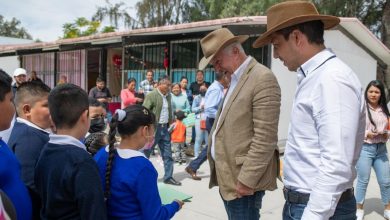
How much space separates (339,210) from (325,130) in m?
0.44

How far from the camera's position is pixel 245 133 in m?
2.36

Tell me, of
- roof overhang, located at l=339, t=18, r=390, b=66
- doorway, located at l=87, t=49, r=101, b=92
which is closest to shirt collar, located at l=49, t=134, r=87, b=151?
roof overhang, located at l=339, t=18, r=390, b=66

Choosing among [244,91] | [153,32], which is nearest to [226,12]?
[153,32]

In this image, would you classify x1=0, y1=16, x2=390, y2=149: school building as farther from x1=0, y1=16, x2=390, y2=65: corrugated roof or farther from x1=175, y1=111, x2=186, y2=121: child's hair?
x1=175, y1=111, x2=186, y2=121: child's hair

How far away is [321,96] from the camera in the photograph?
155 cm

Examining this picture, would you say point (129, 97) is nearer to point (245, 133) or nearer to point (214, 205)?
point (214, 205)

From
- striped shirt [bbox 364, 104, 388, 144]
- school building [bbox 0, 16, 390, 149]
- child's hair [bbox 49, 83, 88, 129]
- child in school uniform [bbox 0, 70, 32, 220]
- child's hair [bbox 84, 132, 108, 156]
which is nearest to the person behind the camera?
child in school uniform [bbox 0, 70, 32, 220]

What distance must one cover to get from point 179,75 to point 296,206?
865cm

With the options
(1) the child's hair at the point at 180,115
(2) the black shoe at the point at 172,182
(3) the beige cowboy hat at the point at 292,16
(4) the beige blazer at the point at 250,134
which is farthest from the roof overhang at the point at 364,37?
(3) the beige cowboy hat at the point at 292,16

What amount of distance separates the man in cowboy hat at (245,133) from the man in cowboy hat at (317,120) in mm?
441

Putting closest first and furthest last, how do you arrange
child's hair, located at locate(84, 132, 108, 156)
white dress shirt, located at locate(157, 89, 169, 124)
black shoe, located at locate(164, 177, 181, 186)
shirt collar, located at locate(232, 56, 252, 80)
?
1. shirt collar, located at locate(232, 56, 252, 80)
2. child's hair, located at locate(84, 132, 108, 156)
3. black shoe, located at locate(164, 177, 181, 186)
4. white dress shirt, located at locate(157, 89, 169, 124)

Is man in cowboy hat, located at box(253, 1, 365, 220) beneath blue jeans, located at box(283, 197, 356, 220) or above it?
above

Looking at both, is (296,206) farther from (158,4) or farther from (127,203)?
(158,4)

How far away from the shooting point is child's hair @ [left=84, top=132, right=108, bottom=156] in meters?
2.81
